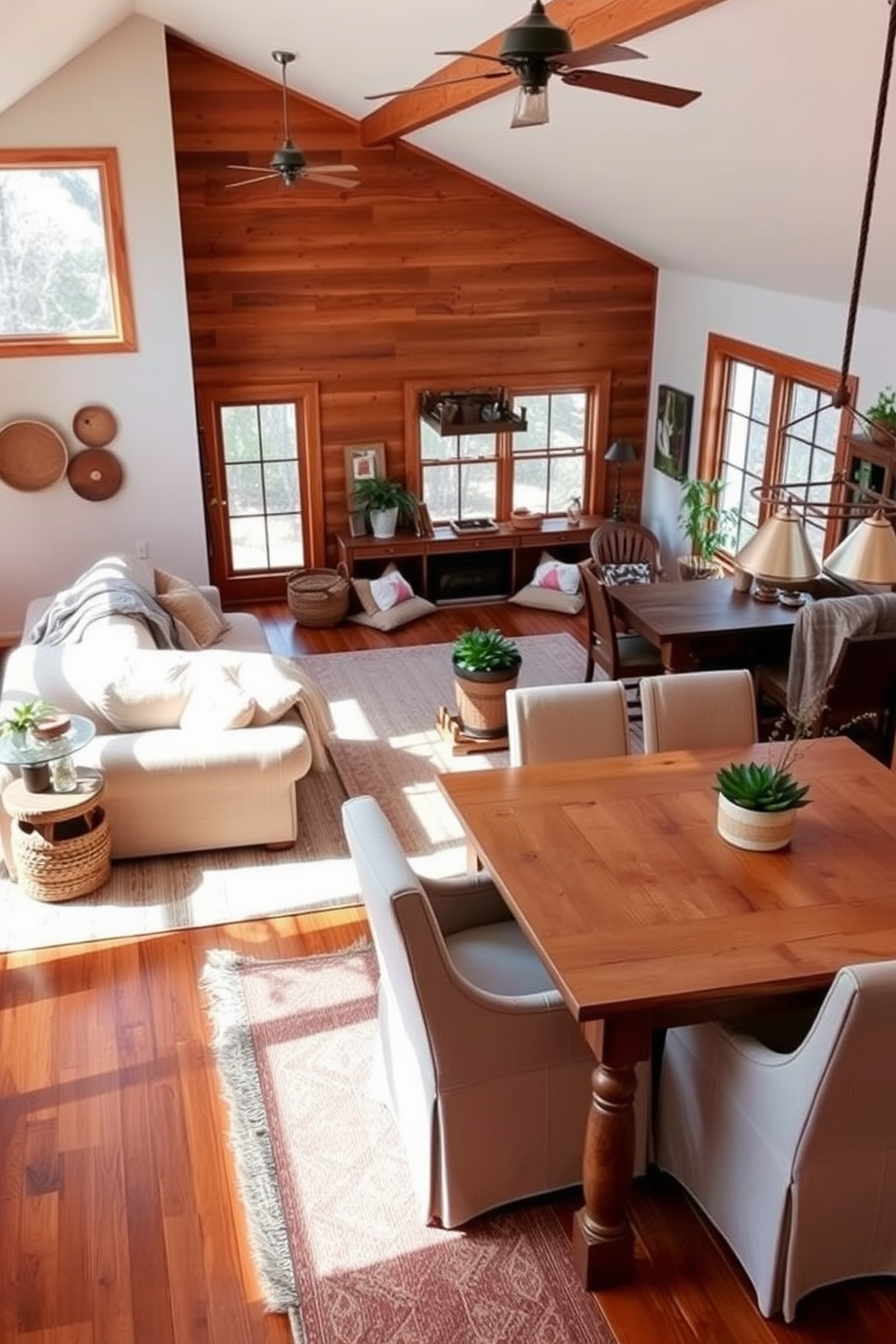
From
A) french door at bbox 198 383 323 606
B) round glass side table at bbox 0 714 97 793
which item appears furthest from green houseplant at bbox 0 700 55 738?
french door at bbox 198 383 323 606

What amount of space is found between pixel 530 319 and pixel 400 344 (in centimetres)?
95

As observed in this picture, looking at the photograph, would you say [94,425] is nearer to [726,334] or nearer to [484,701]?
[484,701]

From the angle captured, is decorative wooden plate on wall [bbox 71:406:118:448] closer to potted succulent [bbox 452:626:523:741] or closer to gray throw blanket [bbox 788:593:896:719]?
potted succulent [bbox 452:626:523:741]

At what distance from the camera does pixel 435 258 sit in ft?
25.2

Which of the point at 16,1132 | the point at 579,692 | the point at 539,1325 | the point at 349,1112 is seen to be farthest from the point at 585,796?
the point at 16,1132

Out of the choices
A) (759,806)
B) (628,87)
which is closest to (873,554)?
(759,806)

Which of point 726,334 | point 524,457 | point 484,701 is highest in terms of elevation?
point 726,334

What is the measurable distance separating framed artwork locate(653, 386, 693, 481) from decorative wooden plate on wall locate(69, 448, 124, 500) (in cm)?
377

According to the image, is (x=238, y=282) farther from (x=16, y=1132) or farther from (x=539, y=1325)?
(x=539, y=1325)

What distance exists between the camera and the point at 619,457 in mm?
8000

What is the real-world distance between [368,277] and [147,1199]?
6.10 metres

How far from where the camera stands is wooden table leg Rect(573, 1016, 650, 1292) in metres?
2.57

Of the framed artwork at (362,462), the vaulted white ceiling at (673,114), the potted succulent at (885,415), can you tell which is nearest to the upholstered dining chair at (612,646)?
the potted succulent at (885,415)

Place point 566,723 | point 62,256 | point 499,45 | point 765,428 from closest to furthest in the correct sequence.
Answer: point 566,723
point 499,45
point 62,256
point 765,428
